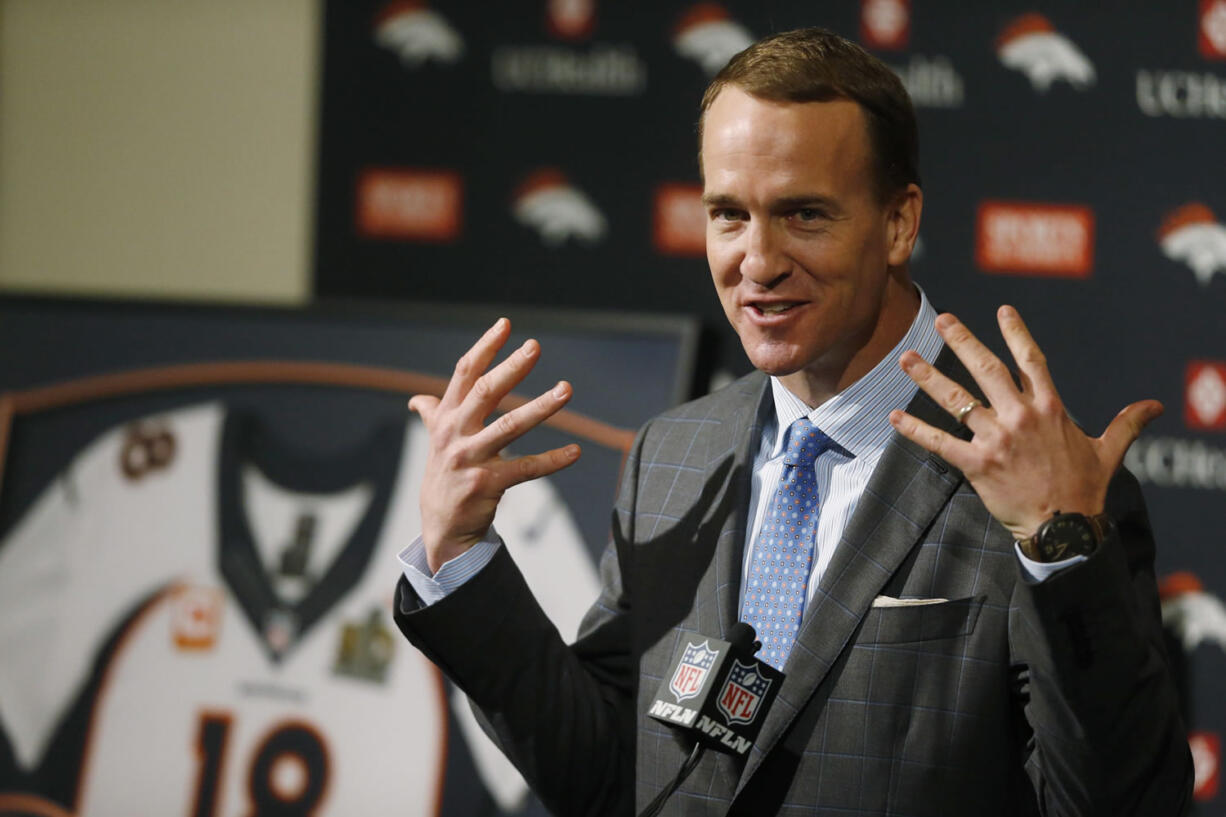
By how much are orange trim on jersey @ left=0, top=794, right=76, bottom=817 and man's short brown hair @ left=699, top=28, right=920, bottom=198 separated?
6.74ft

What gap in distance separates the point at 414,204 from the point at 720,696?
5.62ft

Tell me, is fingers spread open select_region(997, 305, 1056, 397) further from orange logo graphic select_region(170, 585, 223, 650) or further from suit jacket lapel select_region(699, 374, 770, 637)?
orange logo graphic select_region(170, 585, 223, 650)

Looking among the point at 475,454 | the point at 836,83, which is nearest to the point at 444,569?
the point at 475,454

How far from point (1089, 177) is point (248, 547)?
1773mm

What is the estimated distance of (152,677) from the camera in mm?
2746

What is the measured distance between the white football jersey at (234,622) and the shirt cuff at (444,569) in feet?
3.31

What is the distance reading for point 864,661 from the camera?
56.0 inches

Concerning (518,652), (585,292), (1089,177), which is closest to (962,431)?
(518,652)

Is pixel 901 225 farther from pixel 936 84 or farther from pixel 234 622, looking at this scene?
pixel 234 622

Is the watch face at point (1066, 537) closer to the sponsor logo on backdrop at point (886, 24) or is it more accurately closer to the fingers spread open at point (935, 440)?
the fingers spread open at point (935, 440)

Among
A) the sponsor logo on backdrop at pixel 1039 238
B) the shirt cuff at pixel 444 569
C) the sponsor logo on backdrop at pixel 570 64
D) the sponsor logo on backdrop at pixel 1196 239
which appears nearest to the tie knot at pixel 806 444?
the shirt cuff at pixel 444 569

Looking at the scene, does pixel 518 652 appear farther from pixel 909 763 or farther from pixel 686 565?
pixel 909 763

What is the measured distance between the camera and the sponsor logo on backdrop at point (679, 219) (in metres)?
2.72

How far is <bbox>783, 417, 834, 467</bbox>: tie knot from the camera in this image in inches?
61.5
